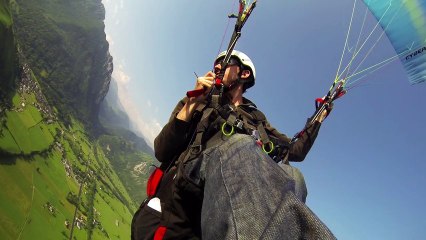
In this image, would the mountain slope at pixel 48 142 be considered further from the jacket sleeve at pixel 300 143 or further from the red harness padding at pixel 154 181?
the red harness padding at pixel 154 181

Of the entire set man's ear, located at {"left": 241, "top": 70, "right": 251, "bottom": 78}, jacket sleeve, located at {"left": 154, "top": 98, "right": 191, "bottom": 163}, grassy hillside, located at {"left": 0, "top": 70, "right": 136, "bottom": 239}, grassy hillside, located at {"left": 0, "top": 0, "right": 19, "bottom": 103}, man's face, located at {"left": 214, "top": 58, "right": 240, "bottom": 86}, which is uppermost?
grassy hillside, located at {"left": 0, "top": 0, "right": 19, "bottom": 103}

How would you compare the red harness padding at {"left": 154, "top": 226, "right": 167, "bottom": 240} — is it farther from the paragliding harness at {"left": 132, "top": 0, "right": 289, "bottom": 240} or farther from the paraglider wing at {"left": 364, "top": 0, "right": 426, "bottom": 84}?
the paraglider wing at {"left": 364, "top": 0, "right": 426, "bottom": 84}

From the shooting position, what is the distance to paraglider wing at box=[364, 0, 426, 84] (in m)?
8.53

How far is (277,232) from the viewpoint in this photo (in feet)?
7.29

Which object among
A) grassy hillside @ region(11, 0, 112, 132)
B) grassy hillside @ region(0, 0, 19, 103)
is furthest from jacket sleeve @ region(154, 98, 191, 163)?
grassy hillside @ region(11, 0, 112, 132)

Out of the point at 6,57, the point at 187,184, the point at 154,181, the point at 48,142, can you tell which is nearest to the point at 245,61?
the point at 154,181

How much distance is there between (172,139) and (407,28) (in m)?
8.73

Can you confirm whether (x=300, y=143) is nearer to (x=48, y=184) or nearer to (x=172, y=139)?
(x=172, y=139)

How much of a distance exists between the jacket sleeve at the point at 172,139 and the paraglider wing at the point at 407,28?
22.6 feet

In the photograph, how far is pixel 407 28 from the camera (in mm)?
9633

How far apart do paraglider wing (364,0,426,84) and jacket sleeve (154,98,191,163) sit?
6.90 metres

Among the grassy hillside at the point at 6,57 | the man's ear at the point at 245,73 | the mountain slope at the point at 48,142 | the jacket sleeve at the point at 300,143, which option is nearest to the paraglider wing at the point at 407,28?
the jacket sleeve at the point at 300,143

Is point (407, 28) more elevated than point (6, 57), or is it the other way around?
point (6, 57)

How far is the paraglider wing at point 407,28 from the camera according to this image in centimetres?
853
